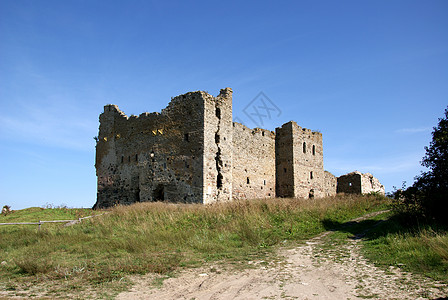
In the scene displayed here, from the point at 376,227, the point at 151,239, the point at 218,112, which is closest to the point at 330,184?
the point at 218,112

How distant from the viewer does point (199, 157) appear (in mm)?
19734

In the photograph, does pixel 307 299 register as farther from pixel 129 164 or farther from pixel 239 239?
pixel 129 164

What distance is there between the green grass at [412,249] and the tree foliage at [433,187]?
1064 millimetres

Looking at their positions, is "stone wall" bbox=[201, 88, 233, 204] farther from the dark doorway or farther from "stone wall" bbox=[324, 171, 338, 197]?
"stone wall" bbox=[324, 171, 338, 197]

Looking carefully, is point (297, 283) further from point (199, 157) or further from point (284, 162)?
point (284, 162)

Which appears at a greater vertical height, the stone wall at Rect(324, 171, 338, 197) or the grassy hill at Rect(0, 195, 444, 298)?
the stone wall at Rect(324, 171, 338, 197)

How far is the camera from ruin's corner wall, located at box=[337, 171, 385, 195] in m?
29.3

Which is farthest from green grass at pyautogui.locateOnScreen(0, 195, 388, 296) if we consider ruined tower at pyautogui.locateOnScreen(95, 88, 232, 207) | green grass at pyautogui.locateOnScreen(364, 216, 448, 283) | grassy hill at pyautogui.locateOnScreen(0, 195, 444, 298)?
ruined tower at pyautogui.locateOnScreen(95, 88, 232, 207)

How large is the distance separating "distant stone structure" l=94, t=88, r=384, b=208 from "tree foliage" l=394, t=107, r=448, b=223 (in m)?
9.95

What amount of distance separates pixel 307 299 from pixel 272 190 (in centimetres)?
1969

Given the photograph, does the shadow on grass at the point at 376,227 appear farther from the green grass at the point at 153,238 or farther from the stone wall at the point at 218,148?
the stone wall at the point at 218,148

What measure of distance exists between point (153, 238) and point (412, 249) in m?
7.66

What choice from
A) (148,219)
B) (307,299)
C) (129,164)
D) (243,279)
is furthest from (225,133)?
(307,299)

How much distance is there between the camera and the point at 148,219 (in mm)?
14727
